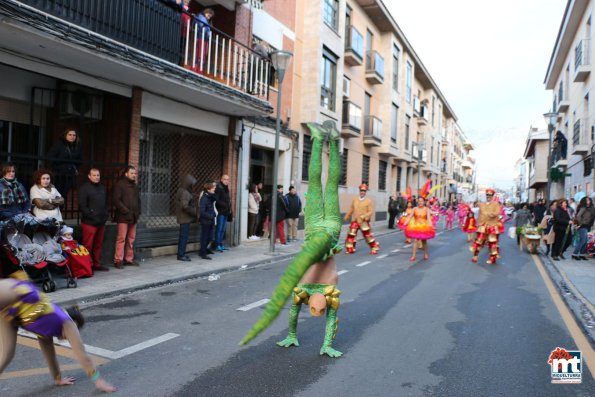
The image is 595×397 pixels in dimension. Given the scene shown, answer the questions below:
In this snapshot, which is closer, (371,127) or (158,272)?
(158,272)

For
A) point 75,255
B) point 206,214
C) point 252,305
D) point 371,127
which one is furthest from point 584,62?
point 75,255

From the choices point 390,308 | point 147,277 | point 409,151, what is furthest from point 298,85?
point 409,151

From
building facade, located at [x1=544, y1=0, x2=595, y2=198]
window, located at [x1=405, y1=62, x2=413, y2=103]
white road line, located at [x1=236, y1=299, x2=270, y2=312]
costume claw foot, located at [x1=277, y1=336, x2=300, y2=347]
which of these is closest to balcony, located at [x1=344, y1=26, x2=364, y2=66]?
building facade, located at [x1=544, y1=0, x2=595, y2=198]

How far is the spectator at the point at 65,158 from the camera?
8.20m

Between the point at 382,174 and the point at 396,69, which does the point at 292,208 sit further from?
the point at 396,69

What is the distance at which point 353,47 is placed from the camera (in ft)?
69.9

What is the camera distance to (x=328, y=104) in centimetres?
1966

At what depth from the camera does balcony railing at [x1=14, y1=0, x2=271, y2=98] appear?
7.72 meters

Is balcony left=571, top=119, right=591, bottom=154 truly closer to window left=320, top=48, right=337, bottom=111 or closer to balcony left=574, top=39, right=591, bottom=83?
balcony left=574, top=39, right=591, bottom=83

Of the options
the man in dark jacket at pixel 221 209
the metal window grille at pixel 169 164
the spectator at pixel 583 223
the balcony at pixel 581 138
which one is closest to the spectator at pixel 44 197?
the metal window grille at pixel 169 164

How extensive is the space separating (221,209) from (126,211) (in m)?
2.99

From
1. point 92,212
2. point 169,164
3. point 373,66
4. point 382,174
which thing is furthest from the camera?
point 382,174

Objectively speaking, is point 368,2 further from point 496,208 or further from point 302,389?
point 302,389

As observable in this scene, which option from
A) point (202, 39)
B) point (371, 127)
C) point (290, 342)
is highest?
point (371, 127)
